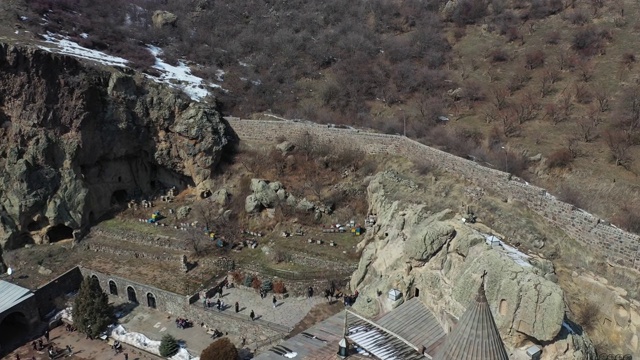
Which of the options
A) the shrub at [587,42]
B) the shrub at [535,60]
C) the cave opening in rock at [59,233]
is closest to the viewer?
the cave opening in rock at [59,233]

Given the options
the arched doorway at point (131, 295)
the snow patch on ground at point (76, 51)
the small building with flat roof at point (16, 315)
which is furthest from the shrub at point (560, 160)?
the snow patch on ground at point (76, 51)

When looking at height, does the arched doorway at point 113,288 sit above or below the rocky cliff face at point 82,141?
below

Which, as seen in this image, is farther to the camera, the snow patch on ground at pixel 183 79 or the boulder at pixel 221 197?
the snow patch on ground at pixel 183 79

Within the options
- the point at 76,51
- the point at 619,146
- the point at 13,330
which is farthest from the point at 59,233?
the point at 619,146

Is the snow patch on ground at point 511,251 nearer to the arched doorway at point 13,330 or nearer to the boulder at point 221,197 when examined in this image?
the boulder at point 221,197

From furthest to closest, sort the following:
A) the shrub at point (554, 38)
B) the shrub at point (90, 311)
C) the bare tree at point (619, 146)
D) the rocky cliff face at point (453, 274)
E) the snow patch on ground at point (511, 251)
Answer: the shrub at point (554, 38) → the bare tree at point (619, 146) → the shrub at point (90, 311) → the snow patch on ground at point (511, 251) → the rocky cliff face at point (453, 274)

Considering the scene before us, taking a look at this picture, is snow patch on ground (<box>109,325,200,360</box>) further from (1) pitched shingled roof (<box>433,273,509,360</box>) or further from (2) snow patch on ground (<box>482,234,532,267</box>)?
(1) pitched shingled roof (<box>433,273,509,360</box>)
